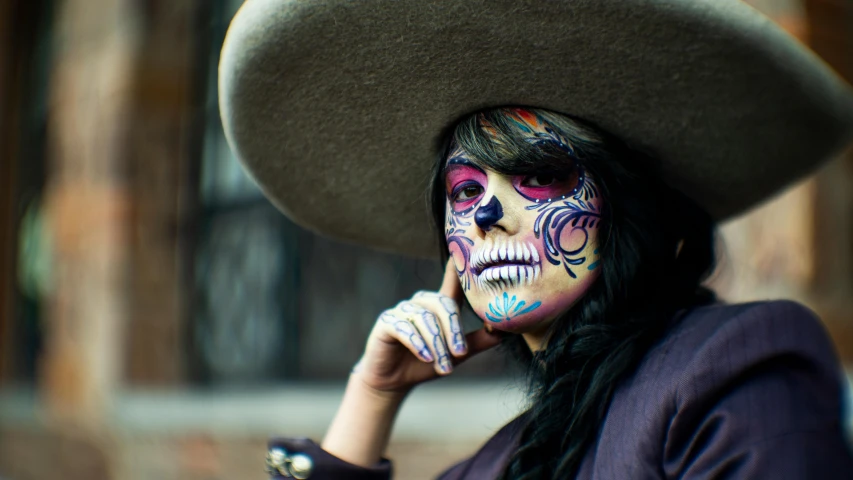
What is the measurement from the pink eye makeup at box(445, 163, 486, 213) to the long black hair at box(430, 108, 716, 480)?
3cm

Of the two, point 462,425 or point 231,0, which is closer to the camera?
point 462,425

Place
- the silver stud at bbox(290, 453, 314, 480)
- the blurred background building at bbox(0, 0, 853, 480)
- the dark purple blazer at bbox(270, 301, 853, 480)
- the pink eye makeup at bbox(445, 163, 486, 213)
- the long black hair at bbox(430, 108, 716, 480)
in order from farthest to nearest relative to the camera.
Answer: the blurred background building at bbox(0, 0, 853, 480) < the silver stud at bbox(290, 453, 314, 480) < the pink eye makeup at bbox(445, 163, 486, 213) < the long black hair at bbox(430, 108, 716, 480) < the dark purple blazer at bbox(270, 301, 853, 480)

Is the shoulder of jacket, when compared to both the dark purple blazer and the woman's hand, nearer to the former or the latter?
the dark purple blazer

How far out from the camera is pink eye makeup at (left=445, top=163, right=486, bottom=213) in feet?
4.17

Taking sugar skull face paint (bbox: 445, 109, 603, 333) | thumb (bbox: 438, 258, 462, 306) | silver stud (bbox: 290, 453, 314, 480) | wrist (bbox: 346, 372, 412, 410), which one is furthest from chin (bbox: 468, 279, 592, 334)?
silver stud (bbox: 290, 453, 314, 480)

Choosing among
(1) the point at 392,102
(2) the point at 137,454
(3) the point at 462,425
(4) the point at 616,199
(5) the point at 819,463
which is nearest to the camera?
(5) the point at 819,463

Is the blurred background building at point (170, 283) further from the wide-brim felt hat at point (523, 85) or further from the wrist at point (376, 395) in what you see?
the wide-brim felt hat at point (523, 85)

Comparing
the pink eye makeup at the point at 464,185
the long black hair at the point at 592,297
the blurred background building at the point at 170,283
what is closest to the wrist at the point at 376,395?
the long black hair at the point at 592,297

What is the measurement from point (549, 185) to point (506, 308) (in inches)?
7.9

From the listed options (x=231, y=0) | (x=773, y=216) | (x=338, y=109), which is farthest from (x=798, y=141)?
(x=231, y=0)

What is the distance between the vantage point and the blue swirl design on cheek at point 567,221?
3.89 ft

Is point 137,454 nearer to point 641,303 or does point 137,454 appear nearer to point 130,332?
point 130,332

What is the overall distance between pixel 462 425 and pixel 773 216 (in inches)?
56.8

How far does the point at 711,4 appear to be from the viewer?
1.14m
